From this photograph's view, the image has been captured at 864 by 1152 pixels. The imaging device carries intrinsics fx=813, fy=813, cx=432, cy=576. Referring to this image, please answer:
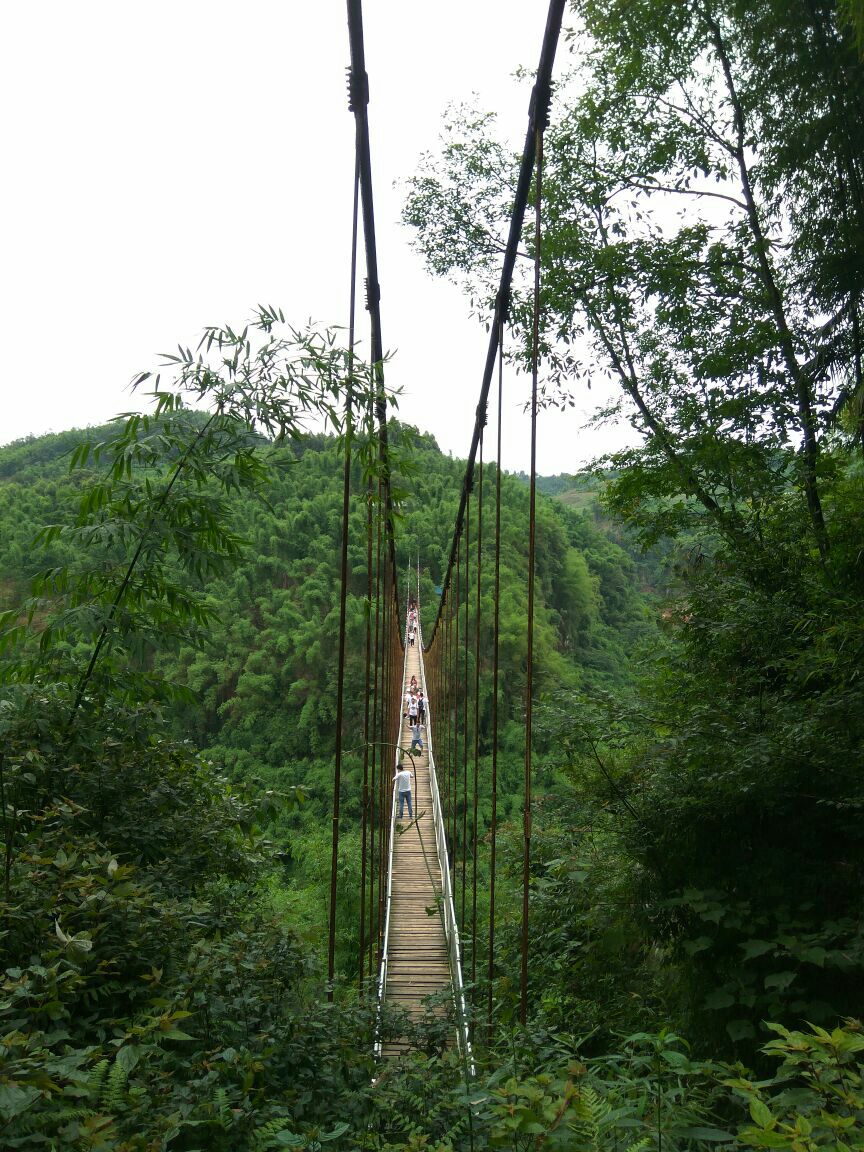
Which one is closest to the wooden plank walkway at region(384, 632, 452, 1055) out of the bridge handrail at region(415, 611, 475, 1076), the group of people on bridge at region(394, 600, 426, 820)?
the bridge handrail at region(415, 611, 475, 1076)

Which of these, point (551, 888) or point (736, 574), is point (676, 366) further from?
point (551, 888)

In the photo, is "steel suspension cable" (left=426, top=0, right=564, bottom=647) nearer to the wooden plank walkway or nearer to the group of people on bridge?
the wooden plank walkway

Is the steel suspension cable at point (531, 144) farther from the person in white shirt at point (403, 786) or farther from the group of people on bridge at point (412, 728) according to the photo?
the person in white shirt at point (403, 786)

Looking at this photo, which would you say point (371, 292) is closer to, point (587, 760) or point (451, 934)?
point (587, 760)

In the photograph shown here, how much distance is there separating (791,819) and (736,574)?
3.83ft

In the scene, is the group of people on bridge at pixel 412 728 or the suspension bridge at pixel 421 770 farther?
the group of people on bridge at pixel 412 728

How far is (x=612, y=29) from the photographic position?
3.72 m

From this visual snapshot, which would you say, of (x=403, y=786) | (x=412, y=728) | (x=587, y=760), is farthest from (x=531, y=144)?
(x=412, y=728)

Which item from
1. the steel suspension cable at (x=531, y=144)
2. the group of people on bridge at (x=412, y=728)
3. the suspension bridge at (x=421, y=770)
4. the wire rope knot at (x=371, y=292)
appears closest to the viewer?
the steel suspension cable at (x=531, y=144)

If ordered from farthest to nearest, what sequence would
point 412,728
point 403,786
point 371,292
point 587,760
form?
point 412,728
point 403,786
point 587,760
point 371,292

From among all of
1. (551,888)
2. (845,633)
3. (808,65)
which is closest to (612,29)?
(808,65)

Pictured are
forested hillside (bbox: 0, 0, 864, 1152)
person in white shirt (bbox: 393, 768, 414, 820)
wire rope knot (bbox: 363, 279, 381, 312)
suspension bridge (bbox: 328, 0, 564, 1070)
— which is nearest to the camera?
forested hillside (bbox: 0, 0, 864, 1152)

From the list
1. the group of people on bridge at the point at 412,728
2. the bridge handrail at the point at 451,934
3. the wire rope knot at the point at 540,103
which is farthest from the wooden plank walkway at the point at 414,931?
the wire rope knot at the point at 540,103

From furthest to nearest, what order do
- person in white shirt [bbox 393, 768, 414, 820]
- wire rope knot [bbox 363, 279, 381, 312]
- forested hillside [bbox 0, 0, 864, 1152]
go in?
person in white shirt [bbox 393, 768, 414, 820] < wire rope knot [bbox 363, 279, 381, 312] < forested hillside [bbox 0, 0, 864, 1152]
